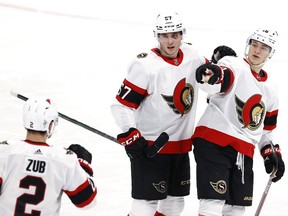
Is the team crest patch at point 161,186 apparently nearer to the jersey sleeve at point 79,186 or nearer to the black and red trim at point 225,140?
the black and red trim at point 225,140

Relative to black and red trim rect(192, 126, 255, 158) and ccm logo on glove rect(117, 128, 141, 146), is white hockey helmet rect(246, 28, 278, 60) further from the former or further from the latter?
ccm logo on glove rect(117, 128, 141, 146)

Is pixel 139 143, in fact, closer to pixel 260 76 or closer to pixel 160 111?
pixel 160 111

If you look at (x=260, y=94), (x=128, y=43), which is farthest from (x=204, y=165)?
(x=128, y=43)

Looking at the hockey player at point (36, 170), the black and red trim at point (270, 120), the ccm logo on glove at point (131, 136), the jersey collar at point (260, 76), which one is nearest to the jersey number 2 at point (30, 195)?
the hockey player at point (36, 170)

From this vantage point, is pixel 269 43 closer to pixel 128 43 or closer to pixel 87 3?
pixel 128 43

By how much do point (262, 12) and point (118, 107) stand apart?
559cm

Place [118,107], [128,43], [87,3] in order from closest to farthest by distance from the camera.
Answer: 1. [118,107]
2. [128,43]
3. [87,3]

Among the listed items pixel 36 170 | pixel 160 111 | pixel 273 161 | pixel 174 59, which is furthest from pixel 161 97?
pixel 36 170

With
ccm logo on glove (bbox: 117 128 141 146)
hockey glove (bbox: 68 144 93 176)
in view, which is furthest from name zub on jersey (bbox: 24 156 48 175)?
ccm logo on glove (bbox: 117 128 141 146)

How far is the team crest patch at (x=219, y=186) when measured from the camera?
3924 millimetres

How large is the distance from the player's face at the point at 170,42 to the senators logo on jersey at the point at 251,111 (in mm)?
386

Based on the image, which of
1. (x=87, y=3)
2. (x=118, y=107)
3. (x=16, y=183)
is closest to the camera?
(x=16, y=183)

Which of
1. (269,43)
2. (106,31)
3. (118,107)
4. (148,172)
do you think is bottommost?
(148,172)

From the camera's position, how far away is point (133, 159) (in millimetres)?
4008
